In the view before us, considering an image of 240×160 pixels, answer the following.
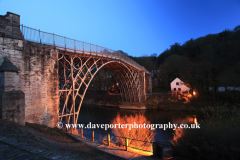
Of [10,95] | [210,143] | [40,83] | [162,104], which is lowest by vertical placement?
[162,104]

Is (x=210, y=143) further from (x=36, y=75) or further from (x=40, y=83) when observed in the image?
(x=36, y=75)

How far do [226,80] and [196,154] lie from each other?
77.3ft

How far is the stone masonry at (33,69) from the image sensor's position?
338 inches

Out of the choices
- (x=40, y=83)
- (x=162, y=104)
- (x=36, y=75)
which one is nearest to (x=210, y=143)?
(x=40, y=83)

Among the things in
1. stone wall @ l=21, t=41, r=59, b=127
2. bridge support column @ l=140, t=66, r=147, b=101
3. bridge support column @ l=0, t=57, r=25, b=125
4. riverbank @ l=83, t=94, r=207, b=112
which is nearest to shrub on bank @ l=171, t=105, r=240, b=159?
bridge support column @ l=0, t=57, r=25, b=125

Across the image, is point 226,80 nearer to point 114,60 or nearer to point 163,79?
point 114,60

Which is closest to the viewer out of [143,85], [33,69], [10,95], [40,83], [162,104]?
[10,95]

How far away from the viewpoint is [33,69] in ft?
31.8

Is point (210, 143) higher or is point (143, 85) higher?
point (143, 85)

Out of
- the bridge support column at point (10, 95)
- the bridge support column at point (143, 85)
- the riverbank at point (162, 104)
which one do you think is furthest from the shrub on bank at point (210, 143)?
the bridge support column at point (143, 85)

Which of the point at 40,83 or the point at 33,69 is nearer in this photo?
the point at 33,69

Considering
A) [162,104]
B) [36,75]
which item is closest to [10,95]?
[36,75]

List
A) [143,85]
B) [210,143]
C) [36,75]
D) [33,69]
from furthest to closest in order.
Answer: [143,85] < [36,75] < [33,69] < [210,143]

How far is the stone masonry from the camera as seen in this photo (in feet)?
28.1
